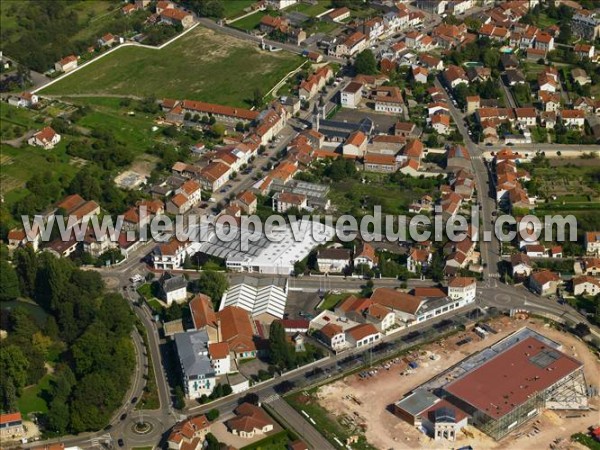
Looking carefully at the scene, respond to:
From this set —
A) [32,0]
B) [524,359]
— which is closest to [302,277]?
[524,359]

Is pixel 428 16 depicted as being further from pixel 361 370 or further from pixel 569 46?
pixel 361 370

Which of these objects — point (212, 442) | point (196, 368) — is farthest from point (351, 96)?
point (212, 442)

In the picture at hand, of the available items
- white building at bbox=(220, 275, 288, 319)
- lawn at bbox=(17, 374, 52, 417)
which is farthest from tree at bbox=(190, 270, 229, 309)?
lawn at bbox=(17, 374, 52, 417)

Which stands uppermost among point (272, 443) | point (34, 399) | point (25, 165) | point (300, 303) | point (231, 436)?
point (25, 165)

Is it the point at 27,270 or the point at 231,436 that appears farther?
the point at 27,270

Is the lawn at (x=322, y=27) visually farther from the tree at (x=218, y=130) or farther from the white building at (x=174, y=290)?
the white building at (x=174, y=290)

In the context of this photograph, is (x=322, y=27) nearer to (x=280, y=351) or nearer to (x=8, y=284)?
(x=8, y=284)
